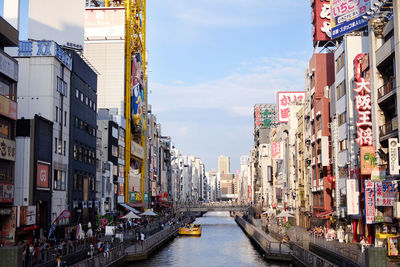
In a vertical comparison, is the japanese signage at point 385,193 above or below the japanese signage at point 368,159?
below

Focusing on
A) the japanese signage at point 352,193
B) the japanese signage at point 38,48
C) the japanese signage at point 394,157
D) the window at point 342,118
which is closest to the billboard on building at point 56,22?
the japanese signage at point 38,48

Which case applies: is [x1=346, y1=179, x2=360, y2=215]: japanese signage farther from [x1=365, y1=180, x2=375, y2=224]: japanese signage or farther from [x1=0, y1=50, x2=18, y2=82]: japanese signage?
[x1=0, y1=50, x2=18, y2=82]: japanese signage

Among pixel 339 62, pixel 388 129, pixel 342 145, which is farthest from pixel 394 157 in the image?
pixel 339 62

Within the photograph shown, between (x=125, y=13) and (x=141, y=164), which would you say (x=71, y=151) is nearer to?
(x=125, y=13)

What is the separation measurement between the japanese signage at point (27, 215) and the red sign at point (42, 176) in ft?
10.3

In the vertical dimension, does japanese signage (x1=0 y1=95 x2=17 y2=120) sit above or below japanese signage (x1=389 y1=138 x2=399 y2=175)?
above

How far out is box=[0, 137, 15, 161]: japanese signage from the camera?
146 feet

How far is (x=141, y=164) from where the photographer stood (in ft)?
413

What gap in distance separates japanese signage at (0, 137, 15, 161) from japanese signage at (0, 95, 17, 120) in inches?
85.8

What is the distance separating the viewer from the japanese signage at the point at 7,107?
4431 centimetres

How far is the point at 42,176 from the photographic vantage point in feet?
172

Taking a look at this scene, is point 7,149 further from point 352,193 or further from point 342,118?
point 342,118

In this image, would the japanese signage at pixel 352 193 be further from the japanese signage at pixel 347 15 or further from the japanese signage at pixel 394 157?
the japanese signage at pixel 347 15

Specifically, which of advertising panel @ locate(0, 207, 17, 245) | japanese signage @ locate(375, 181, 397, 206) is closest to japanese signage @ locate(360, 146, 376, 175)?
japanese signage @ locate(375, 181, 397, 206)
